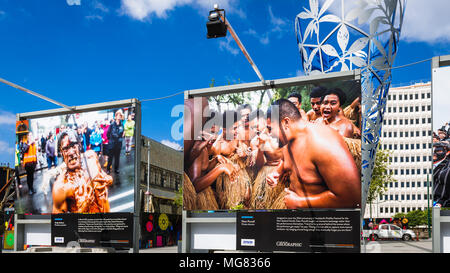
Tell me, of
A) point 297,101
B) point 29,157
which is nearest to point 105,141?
point 29,157

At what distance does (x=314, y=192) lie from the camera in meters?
13.8

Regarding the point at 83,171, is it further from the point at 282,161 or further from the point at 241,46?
the point at 241,46

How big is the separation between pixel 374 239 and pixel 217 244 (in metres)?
38.0

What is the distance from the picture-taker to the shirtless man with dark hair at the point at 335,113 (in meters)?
13.6

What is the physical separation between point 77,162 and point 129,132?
253 centimetres

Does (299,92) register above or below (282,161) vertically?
above

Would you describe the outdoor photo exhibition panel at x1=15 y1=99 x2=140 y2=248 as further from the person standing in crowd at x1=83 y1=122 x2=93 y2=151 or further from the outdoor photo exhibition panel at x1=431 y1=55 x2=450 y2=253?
the outdoor photo exhibition panel at x1=431 y1=55 x2=450 y2=253

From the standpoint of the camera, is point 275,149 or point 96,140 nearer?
point 275,149

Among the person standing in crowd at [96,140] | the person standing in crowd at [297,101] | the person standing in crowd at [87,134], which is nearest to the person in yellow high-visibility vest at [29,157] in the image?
the person standing in crowd at [87,134]

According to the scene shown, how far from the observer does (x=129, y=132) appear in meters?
17.0

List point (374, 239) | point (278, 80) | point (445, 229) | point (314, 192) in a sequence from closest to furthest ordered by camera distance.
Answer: point (445, 229)
point (314, 192)
point (278, 80)
point (374, 239)

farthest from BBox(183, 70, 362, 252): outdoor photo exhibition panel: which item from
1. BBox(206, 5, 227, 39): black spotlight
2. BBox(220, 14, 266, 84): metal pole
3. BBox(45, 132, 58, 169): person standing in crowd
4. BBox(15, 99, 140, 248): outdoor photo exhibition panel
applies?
BBox(45, 132, 58, 169): person standing in crowd
